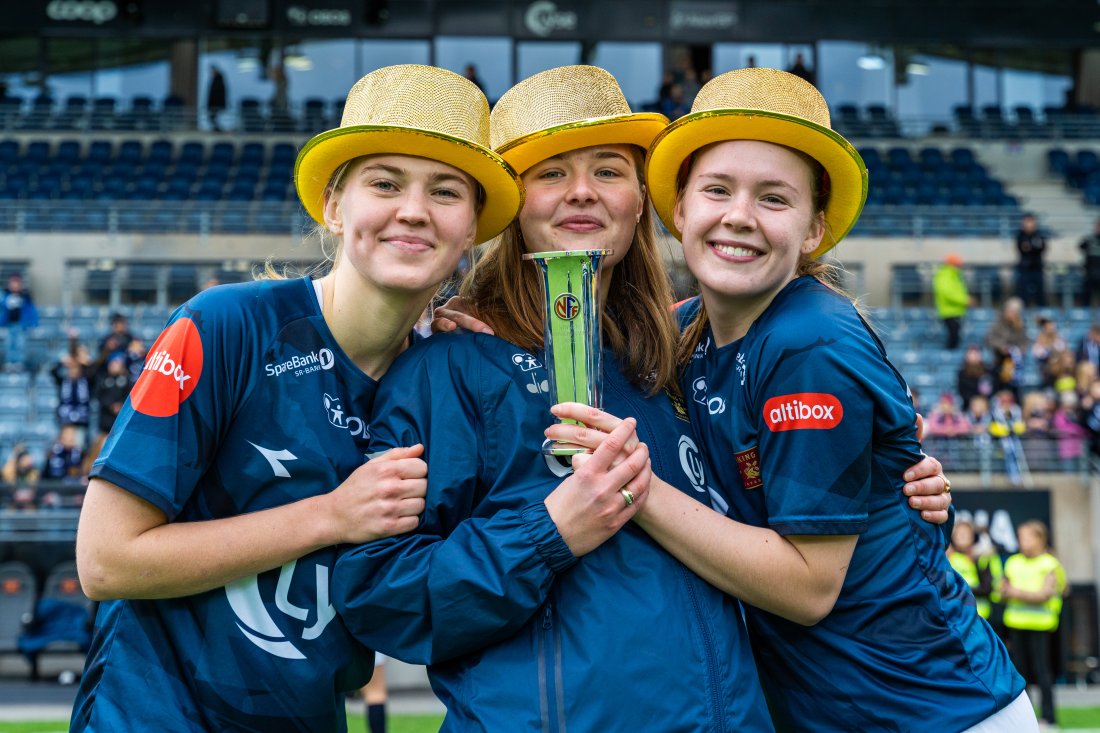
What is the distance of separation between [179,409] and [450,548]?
0.72 meters

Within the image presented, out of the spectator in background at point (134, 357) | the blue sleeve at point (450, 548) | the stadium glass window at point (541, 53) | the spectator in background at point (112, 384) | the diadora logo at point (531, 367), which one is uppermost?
the stadium glass window at point (541, 53)

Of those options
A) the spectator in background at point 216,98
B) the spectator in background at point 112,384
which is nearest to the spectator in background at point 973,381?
the spectator in background at point 112,384

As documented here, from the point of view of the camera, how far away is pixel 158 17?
24266 mm

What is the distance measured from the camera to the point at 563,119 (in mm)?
2984

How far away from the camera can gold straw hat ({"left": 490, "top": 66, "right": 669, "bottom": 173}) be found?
9.71 ft

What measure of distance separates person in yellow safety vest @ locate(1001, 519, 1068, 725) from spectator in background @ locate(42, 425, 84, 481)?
9473mm

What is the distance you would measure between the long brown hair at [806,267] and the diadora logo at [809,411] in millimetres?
463

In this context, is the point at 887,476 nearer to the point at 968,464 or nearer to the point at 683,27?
the point at 968,464

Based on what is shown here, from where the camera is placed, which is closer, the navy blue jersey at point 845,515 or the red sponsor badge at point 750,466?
the navy blue jersey at point 845,515

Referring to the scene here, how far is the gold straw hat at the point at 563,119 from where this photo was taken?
9.71 feet

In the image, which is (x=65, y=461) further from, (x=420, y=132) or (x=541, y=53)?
(x=541, y=53)

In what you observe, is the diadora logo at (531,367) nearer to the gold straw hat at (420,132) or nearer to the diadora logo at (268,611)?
the gold straw hat at (420,132)

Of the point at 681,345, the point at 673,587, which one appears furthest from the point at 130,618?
the point at 681,345

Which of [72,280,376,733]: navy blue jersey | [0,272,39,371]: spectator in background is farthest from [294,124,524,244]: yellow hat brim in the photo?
[0,272,39,371]: spectator in background
